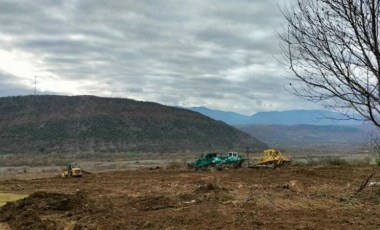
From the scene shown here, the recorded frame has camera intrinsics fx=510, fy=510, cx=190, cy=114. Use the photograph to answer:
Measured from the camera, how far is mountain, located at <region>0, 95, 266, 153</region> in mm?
107750

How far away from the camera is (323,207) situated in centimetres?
1516

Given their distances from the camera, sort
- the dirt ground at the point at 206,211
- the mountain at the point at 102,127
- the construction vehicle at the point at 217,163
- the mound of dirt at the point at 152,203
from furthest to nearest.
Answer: the mountain at the point at 102,127 < the construction vehicle at the point at 217,163 < the mound of dirt at the point at 152,203 < the dirt ground at the point at 206,211

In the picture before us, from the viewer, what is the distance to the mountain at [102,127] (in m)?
108

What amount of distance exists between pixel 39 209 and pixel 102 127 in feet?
321

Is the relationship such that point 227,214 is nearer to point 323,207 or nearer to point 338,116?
point 323,207

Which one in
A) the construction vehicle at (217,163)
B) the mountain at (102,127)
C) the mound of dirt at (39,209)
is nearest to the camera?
the mound of dirt at (39,209)

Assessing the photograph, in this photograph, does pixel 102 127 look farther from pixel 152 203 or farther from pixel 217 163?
pixel 152 203

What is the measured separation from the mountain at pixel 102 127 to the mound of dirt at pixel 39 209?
8483 centimetres

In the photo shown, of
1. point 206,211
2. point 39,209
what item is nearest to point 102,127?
point 39,209

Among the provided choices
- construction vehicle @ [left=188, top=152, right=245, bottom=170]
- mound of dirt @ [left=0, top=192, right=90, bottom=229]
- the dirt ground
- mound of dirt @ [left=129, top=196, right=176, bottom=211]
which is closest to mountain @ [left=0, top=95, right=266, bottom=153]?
construction vehicle @ [left=188, top=152, right=245, bottom=170]

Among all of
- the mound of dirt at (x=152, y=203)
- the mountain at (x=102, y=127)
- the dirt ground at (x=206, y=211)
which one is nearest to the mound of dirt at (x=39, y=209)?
the dirt ground at (x=206, y=211)

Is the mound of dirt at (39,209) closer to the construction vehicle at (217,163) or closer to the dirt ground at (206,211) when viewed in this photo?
the dirt ground at (206,211)

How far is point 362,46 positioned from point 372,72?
1.61 feet

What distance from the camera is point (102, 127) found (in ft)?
377
